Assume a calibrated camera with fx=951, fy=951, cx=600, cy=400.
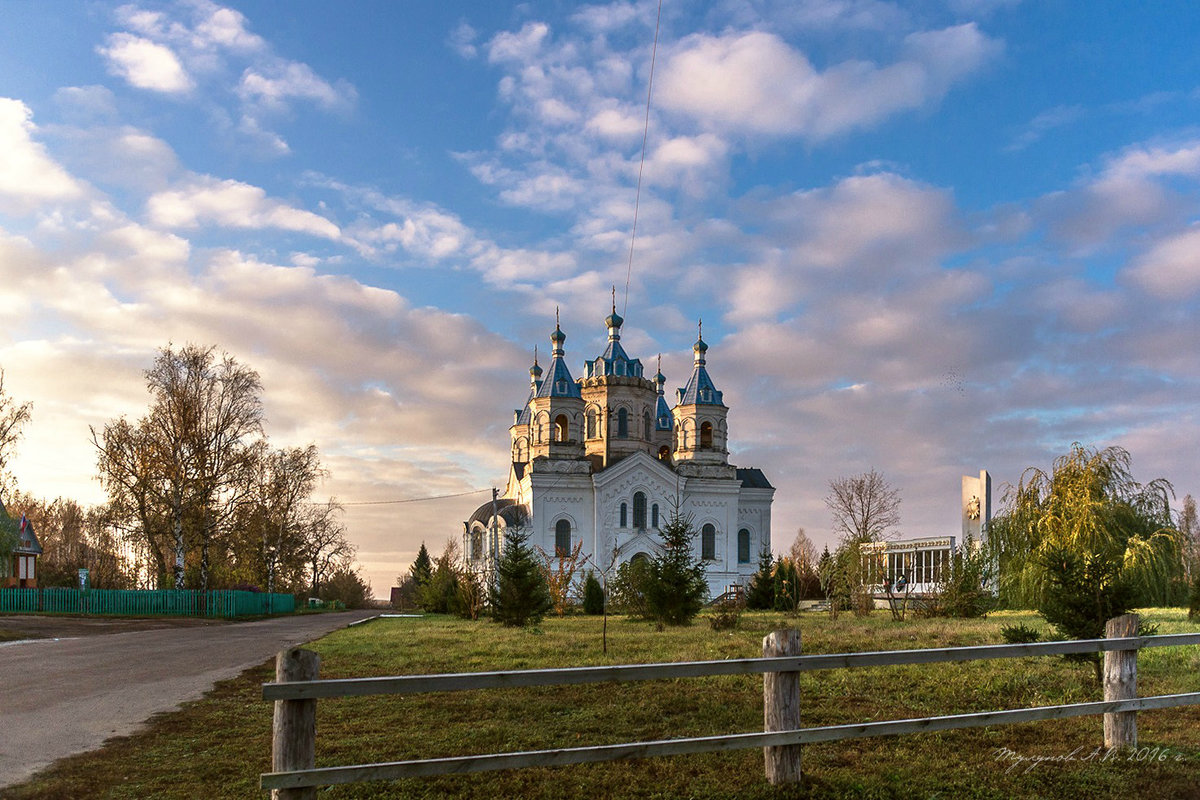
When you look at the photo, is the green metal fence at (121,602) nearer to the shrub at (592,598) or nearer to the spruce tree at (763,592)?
the shrub at (592,598)

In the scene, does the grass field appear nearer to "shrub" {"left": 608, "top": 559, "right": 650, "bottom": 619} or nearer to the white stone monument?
"shrub" {"left": 608, "top": 559, "right": 650, "bottom": 619}

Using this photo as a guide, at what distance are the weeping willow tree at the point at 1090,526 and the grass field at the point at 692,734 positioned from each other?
375 inches

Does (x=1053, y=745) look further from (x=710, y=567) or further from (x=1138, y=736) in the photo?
(x=710, y=567)

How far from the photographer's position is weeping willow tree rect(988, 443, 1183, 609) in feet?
78.8

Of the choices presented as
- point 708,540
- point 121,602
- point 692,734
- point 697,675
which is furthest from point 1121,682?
point 708,540

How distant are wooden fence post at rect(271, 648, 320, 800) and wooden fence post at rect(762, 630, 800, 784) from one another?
Result: 3.15m

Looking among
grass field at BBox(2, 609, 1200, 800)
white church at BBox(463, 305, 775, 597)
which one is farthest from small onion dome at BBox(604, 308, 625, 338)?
grass field at BBox(2, 609, 1200, 800)

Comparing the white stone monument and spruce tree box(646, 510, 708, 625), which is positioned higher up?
the white stone monument

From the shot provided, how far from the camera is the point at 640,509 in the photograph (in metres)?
60.6

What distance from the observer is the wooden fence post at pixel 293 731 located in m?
5.61

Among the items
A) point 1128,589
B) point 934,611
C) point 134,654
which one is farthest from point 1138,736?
point 934,611

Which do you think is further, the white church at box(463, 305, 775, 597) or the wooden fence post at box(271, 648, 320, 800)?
the white church at box(463, 305, 775, 597)

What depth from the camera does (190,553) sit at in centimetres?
4984

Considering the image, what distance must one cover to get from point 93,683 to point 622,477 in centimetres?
4722
